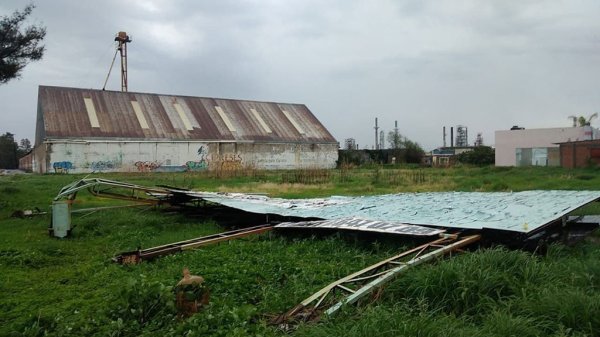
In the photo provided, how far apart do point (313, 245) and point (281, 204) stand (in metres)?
3.13

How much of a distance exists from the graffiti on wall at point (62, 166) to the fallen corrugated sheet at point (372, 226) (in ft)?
99.5

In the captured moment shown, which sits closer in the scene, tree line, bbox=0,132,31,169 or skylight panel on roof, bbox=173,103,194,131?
skylight panel on roof, bbox=173,103,194,131

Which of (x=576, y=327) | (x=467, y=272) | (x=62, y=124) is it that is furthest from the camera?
(x=62, y=124)

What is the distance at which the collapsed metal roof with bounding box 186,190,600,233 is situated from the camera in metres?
6.50

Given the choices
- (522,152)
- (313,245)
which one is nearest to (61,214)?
(313,245)

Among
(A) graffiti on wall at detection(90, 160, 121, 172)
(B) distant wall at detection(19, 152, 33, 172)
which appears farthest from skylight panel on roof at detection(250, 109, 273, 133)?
(B) distant wall at detection(19, 152, 33, 172)

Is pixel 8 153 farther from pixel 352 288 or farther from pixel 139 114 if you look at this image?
pixel 352 288

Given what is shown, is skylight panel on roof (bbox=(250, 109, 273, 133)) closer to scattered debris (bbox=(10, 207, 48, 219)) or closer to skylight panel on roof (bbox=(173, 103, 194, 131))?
skylight panel on roof (bbox=(173, 103, 194, 131))

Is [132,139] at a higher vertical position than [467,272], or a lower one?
higher

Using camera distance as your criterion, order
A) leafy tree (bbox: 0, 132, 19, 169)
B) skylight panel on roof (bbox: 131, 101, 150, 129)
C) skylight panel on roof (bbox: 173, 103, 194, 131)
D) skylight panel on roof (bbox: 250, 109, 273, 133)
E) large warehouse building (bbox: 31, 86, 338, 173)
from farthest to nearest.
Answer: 1. leafy tree (bbox: 0, 132, 19, 169)
2. skylight panel on roof (bbox: 250, 109, 273, 133)
3. skylight panel on roof (bbox: 173, 103, 194, 131)
4. skylight panel on roof (bbox: 131, 101, 150, 129)
5. large warehouse building (bbox: 31, 86, 338, 173)

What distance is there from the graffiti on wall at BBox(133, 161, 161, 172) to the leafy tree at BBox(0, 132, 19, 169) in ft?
184

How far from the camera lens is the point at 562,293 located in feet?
13.0

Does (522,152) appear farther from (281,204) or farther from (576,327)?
(576,327)

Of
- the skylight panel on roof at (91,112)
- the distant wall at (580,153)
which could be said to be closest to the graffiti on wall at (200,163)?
the skylight panel on roof at (91,112)
